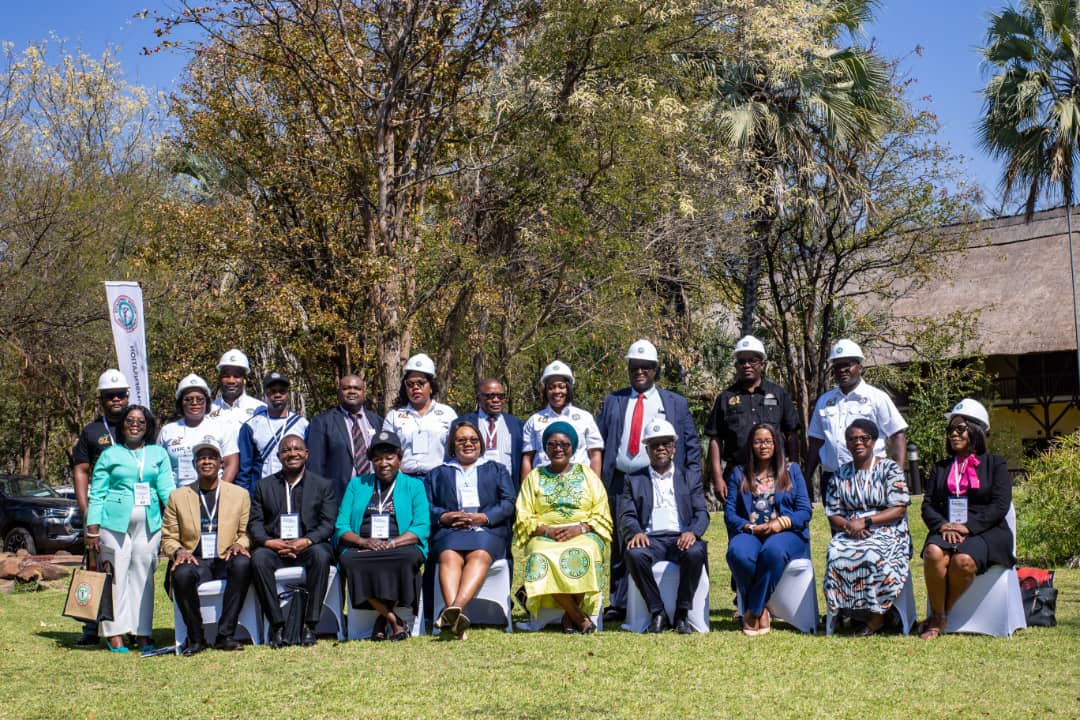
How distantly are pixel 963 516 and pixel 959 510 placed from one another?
47mm

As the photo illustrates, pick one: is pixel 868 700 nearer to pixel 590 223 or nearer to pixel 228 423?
pixel 228 423

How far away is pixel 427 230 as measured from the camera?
15461 mm

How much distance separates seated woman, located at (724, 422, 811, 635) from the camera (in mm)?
8023

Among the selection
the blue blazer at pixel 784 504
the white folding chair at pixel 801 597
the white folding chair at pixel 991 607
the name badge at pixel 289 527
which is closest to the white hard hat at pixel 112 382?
the name badge at pixel 289 527

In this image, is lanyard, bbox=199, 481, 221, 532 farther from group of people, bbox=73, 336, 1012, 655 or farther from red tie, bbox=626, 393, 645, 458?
red tie, bbox=626, 393, 645, 458

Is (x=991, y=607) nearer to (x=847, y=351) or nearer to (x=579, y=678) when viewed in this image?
(x=847, y=351)

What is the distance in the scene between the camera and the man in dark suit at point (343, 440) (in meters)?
8.98

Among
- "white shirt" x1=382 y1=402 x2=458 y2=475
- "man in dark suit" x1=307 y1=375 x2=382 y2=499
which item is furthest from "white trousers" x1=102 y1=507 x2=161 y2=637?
"white shirt" x1=382 y1=402 x2=458 y2=475

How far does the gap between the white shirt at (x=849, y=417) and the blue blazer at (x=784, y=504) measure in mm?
297

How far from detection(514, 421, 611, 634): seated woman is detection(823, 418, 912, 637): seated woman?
5.25 ft

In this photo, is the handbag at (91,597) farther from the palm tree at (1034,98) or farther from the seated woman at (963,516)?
the palm tree at (1034,98)

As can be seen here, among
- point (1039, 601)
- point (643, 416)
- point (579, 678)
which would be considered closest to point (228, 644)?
point (579, 678)

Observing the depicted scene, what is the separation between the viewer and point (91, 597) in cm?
826

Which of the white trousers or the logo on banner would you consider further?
the logo on banner
